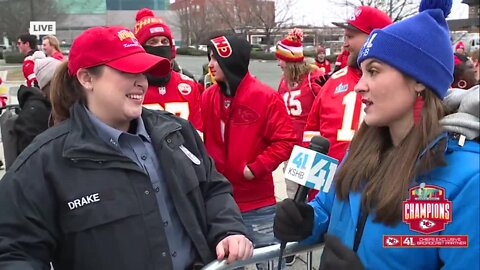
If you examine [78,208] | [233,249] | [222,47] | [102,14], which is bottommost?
[233,249]

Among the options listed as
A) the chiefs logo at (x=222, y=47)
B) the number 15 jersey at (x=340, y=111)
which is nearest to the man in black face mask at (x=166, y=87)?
the chiefs logo at (x=222, y=47)

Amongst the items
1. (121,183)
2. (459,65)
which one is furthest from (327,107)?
(121,183)

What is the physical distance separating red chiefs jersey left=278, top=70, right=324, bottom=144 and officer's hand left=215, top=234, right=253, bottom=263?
12.0 ft

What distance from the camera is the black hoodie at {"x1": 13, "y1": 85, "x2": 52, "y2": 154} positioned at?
181 inches

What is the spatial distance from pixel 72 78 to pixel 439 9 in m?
1.61

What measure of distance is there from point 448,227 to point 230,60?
265 centimetres

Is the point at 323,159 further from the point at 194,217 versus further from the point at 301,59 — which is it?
the point at 301,59

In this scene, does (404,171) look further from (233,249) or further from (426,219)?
(233,249)

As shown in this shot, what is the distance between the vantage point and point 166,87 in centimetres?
423

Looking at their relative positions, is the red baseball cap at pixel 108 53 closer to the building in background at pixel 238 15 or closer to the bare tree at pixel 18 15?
the building in background at pixel 238 15

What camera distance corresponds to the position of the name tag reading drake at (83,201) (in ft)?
6.84

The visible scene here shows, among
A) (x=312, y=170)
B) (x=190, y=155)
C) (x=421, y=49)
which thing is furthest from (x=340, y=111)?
(x=421, y=49)

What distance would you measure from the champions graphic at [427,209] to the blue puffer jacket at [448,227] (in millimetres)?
18

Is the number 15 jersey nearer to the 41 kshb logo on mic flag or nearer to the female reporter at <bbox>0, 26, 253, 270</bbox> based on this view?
the female reporter at <bbox>0, 26, 253, 270</bbox>
